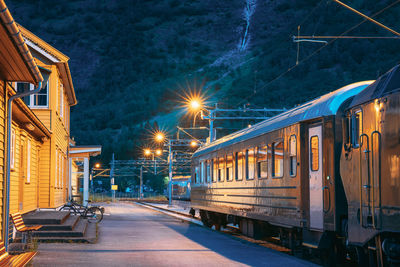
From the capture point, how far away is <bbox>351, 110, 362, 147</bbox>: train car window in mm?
10954

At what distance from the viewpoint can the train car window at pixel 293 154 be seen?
556 inches

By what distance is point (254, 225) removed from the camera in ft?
62.4

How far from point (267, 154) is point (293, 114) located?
189 cm

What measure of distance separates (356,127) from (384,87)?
125 cm

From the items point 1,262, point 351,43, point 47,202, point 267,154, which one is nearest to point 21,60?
point 1,262

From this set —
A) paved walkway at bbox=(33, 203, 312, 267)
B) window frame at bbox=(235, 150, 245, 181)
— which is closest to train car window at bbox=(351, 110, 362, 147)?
paved walkway at bbox=(33, 203, 312, 267)

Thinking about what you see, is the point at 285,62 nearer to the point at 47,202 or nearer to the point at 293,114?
the point at 47,202

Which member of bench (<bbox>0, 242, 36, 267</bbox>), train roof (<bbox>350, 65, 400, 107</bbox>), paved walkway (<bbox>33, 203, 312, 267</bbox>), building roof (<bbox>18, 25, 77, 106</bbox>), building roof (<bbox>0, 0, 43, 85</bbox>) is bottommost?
paved walkway (<bbox>33, 203, 312, 267</bbox>)

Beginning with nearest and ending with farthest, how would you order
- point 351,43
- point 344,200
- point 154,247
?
point 344,200, point 154,247, point 351,43

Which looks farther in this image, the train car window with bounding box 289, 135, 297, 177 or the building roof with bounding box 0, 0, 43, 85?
the train car window with bounding box 289, 135, 297, 177

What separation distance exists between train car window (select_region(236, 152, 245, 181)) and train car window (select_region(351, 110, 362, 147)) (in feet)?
25.6

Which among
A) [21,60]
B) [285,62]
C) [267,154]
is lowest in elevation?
[267,154]

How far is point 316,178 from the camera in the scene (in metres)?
13.0

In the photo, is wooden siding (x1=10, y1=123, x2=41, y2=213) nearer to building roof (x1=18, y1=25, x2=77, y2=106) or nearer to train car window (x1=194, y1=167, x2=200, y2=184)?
building roof (x1=18, y1=25, x2=77, y2=106)
